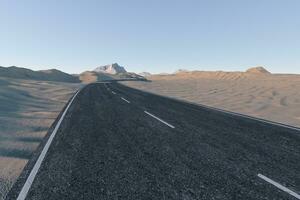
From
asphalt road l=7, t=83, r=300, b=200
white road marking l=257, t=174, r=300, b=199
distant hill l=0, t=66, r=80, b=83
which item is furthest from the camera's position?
distant hill l=0, t=66, r=80, b=83

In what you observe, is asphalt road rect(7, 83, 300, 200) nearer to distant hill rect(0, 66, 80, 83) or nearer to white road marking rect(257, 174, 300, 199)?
white road marking rect(257, 174, 300, 199)

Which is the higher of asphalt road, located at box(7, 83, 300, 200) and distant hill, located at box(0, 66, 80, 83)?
asphalt road, located at box(7, 83, 300, 200)

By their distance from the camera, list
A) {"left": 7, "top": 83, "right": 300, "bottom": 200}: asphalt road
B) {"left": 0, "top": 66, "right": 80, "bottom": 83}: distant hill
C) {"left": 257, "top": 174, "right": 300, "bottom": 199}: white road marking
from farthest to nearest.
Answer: {"left": 0, "top": 66, "right": 80, "bottom": 83}: distant hill, {"left": 7, "top": 83, "right": 300, "bottom": 200}: asphalt road, {"left": 257, "top": 174, "right": 300, "bottom": 199}: white road marking

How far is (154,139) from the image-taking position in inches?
280

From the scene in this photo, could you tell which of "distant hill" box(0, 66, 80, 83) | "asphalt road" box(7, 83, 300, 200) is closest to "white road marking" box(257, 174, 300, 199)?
"asphalt road" box(7, 83, 300, 200)

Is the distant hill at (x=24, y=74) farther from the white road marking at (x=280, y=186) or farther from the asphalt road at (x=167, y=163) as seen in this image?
the white road marking at (x=280, y=186)

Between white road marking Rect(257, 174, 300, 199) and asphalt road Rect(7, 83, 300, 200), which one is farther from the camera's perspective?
asphalt road Rect(7, 83, 300, 200)

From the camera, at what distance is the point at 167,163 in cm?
530

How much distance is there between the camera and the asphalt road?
415cm

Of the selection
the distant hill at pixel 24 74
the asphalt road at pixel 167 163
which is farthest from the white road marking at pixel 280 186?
the distant hill at pixel 24 74

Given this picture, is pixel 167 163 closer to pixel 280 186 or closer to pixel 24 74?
pixel 280 186

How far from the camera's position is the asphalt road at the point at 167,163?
4.15 meters

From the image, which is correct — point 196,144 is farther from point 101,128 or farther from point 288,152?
point 101,128

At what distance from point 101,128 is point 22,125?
428 cm
